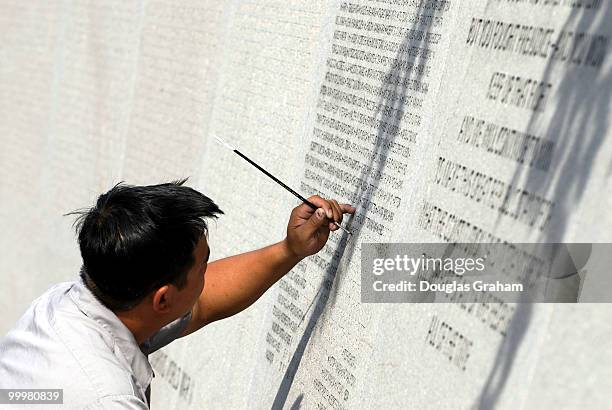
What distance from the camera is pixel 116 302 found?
2.68 meters

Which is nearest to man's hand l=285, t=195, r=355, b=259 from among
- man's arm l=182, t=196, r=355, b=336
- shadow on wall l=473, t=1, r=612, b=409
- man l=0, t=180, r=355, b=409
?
man's arm l=182, t=196, r=355, b=336

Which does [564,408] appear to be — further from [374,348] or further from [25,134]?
[25,134]

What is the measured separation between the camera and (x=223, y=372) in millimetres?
4195

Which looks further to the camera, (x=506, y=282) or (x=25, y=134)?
(x=25, y=134)

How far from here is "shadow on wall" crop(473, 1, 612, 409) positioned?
2.29m

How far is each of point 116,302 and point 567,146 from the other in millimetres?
1190

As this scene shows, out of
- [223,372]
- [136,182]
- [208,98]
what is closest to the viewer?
[223,372]

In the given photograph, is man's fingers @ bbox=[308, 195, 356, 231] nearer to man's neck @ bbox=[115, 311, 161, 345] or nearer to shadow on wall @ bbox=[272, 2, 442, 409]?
shadow on wall @ bbox=[272, 2, 442, 409]

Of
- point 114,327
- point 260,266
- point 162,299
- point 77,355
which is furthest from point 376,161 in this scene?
point 77,355

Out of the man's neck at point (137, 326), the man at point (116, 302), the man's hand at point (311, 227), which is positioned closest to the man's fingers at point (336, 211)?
the man's hand at point (311, 227)

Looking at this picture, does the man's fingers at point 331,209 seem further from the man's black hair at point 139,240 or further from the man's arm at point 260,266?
the man's black hair at point 139,240

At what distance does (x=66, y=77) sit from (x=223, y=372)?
2.98 meters

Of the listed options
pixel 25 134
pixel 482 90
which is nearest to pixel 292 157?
pixel 482 90

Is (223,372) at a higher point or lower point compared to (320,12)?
lower
